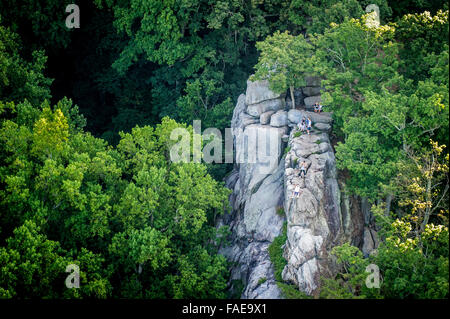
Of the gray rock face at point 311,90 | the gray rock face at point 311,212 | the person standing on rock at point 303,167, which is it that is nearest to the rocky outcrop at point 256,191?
the gray rock face at point 311,212

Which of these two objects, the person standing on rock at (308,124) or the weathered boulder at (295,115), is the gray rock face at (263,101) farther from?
the person standing on rock at (308,124)

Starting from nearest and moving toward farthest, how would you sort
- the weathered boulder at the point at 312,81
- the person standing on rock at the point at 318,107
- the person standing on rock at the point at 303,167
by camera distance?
the person standing on rock at the point at 303,167 < the person standing on rock at the point at 318,107 < the weathered boulder at the point at 312,81

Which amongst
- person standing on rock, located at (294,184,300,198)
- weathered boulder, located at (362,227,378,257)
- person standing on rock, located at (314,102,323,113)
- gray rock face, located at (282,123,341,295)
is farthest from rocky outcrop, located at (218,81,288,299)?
weathered boulder, located at (362,227,378,257)

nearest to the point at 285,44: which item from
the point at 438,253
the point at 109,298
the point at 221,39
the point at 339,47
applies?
the point at 339,47

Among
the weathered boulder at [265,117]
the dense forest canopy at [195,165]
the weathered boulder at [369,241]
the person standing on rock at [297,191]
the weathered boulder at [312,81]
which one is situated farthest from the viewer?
the weathered boulder at [312,81]

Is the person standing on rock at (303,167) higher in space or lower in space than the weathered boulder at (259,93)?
lower

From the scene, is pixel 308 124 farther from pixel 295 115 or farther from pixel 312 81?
pixel 312 81

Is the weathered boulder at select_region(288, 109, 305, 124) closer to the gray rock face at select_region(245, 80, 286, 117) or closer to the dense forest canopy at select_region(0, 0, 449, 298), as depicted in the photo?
the gray rock face at select_region(245, 80, 286, 117)

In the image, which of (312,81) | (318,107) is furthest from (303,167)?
(312,81)
